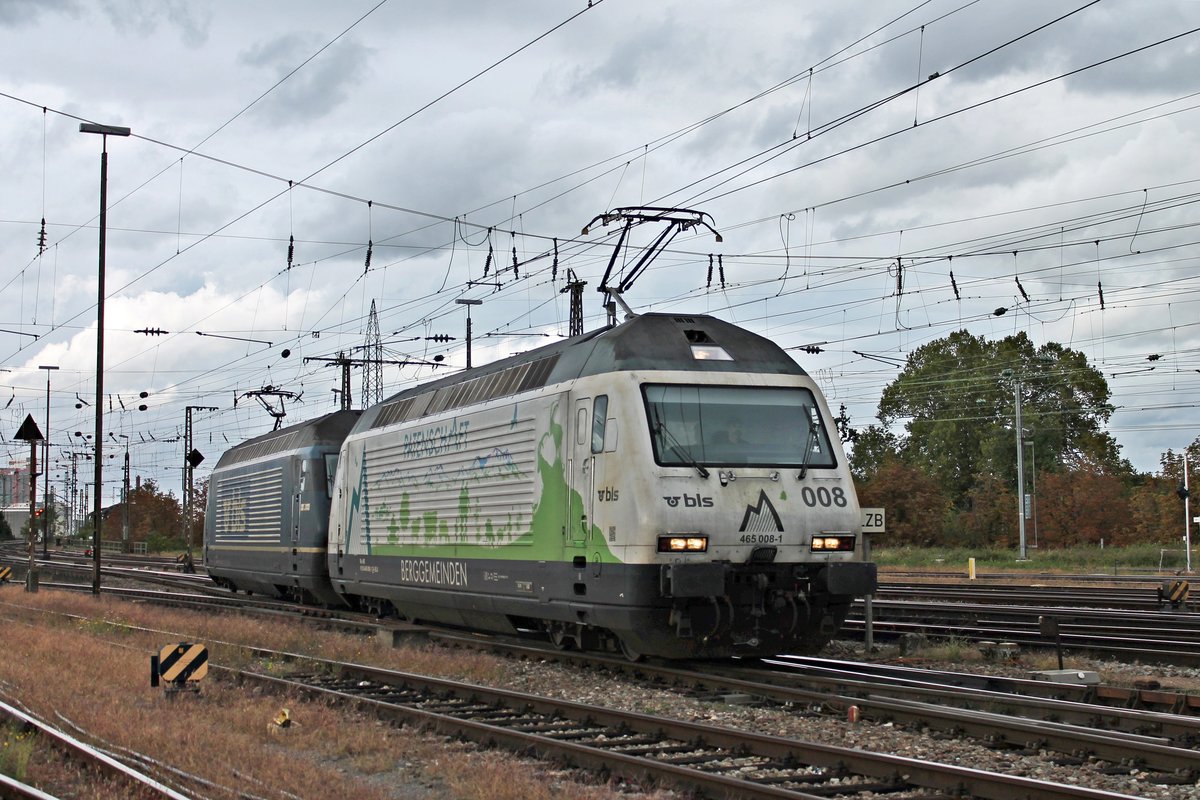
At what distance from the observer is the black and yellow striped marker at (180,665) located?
493 inches

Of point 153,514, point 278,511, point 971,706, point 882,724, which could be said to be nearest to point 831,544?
point 971,706

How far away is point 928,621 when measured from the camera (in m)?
19.9

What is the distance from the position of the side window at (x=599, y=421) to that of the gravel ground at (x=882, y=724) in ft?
8.36

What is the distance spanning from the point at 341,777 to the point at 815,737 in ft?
12.4

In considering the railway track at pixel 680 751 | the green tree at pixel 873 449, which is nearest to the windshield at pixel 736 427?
the railway track at pixel 680 751

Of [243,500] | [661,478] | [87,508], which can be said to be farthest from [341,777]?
[87,508]

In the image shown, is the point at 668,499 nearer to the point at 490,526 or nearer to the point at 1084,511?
the point at 490,526

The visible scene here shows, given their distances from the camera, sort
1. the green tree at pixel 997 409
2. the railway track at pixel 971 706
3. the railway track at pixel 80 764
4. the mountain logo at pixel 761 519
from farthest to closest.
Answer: the green tree at pixel 997 409, the mountain logo at pixel 761 519, the railway track at pixel 971 706, the railway track at pixel 80 764

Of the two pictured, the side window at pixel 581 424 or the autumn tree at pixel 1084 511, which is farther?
the autumn tree at pixel 1084 511

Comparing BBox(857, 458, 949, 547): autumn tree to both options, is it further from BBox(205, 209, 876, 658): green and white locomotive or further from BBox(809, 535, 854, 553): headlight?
BBox(809, 535, 854, 553): headlight

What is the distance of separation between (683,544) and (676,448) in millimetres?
1063

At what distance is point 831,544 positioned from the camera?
44.5 ft

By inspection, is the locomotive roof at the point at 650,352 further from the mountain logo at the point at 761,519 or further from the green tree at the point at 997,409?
the green tree at the point at 997,409

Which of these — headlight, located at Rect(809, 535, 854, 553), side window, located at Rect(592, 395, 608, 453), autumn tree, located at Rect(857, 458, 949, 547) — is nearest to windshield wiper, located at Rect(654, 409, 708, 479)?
side window, located at Rect(592, 395, 608, 453)
